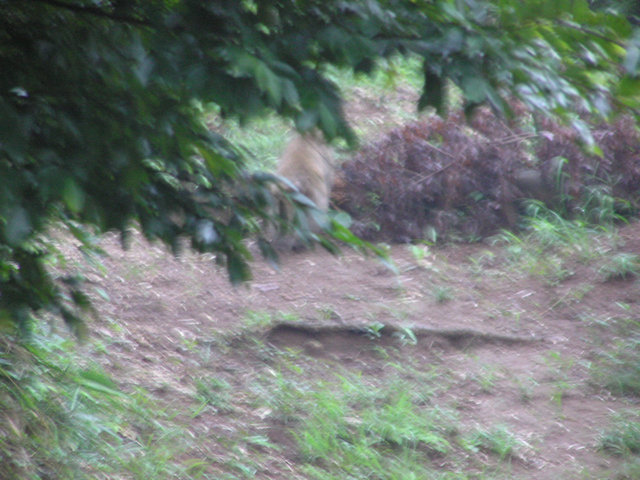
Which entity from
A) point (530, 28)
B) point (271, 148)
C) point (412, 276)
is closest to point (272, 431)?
point (412, 276)

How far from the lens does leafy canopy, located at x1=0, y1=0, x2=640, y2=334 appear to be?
1.45 meters

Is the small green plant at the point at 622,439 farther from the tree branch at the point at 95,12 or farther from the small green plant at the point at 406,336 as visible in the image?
the tree branch at the point at 95,12

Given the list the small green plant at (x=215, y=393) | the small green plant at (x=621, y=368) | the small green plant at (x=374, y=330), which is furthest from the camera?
the small green plant at (x=374, y=330)

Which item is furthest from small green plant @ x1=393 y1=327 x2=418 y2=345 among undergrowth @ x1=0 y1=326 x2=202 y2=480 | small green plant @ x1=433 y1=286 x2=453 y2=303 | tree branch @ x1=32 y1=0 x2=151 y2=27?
tree branch @ x1=32 y1=0 x2=151 y2=27

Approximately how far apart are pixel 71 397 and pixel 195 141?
92.6 inches

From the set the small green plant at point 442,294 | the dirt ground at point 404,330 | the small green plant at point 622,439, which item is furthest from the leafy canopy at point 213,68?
the small green plant at point 442,294

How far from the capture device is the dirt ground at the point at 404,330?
4.49 meters

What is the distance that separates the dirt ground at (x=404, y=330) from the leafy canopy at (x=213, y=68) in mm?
2463

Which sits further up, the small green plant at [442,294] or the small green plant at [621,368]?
the small green plant at [621,368]

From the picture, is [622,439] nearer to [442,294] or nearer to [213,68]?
[442,294]

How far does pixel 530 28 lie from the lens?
1.64m

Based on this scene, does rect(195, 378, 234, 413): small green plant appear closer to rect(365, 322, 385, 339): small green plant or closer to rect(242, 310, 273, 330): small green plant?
rect(242, 310, 273, 330): small green plant

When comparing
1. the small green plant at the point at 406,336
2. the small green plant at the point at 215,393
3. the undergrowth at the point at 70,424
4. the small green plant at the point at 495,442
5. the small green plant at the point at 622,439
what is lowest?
the small green plant at the point at 406,336

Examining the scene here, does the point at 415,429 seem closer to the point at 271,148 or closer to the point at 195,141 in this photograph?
the point at 195,141
